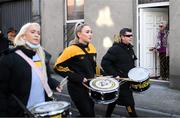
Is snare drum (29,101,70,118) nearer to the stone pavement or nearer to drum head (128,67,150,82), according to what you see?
drum head (128,67,150,82)

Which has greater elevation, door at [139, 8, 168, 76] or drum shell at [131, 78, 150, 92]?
door at [139, 8, 168, 76]

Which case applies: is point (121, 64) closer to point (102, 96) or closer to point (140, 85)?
point (140, 85)

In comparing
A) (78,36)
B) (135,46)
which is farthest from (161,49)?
(78,36)

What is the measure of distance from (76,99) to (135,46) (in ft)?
24.0

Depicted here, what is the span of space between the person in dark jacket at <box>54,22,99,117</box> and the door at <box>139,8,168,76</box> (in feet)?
23.6

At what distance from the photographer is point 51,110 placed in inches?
157

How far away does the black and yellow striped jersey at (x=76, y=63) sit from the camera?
20.2 ft

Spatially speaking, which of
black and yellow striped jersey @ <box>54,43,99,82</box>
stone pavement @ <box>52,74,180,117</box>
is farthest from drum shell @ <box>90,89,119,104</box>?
stone pavement @ <box>52,74,180,117</box>

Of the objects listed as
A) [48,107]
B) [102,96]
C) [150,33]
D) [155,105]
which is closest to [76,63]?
[102,96]

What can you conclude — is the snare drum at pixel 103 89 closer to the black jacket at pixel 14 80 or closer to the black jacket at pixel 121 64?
the black jacket at pixel 121 64

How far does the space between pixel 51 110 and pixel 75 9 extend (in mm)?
12117

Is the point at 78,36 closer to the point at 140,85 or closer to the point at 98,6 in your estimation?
the point at 140,85

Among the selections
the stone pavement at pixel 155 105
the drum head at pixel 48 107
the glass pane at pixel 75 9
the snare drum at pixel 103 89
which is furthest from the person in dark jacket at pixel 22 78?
the glass pane at pixel 75 9

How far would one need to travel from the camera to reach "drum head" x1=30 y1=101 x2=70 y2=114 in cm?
398
